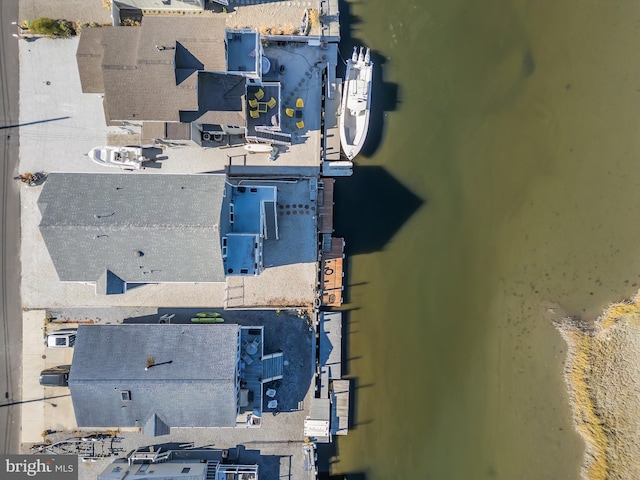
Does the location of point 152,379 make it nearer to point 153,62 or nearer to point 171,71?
point 171,71

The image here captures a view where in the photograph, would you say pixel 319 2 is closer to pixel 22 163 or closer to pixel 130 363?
pixel 22 163

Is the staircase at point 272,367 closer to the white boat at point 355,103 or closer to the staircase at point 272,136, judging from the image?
the staircase at point 272,136

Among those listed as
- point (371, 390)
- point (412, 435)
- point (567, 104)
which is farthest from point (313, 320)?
point (567, 104)

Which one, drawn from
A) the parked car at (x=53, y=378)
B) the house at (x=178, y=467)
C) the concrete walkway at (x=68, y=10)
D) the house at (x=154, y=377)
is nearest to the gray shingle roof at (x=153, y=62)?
the concrete walkway at (x=68, y=10)

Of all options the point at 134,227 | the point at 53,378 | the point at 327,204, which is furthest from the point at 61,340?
the point at 327,204

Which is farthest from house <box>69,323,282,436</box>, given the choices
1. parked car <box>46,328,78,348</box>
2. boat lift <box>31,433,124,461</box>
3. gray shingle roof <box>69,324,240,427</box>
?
boat lift <box>31,433,124,461</box>
